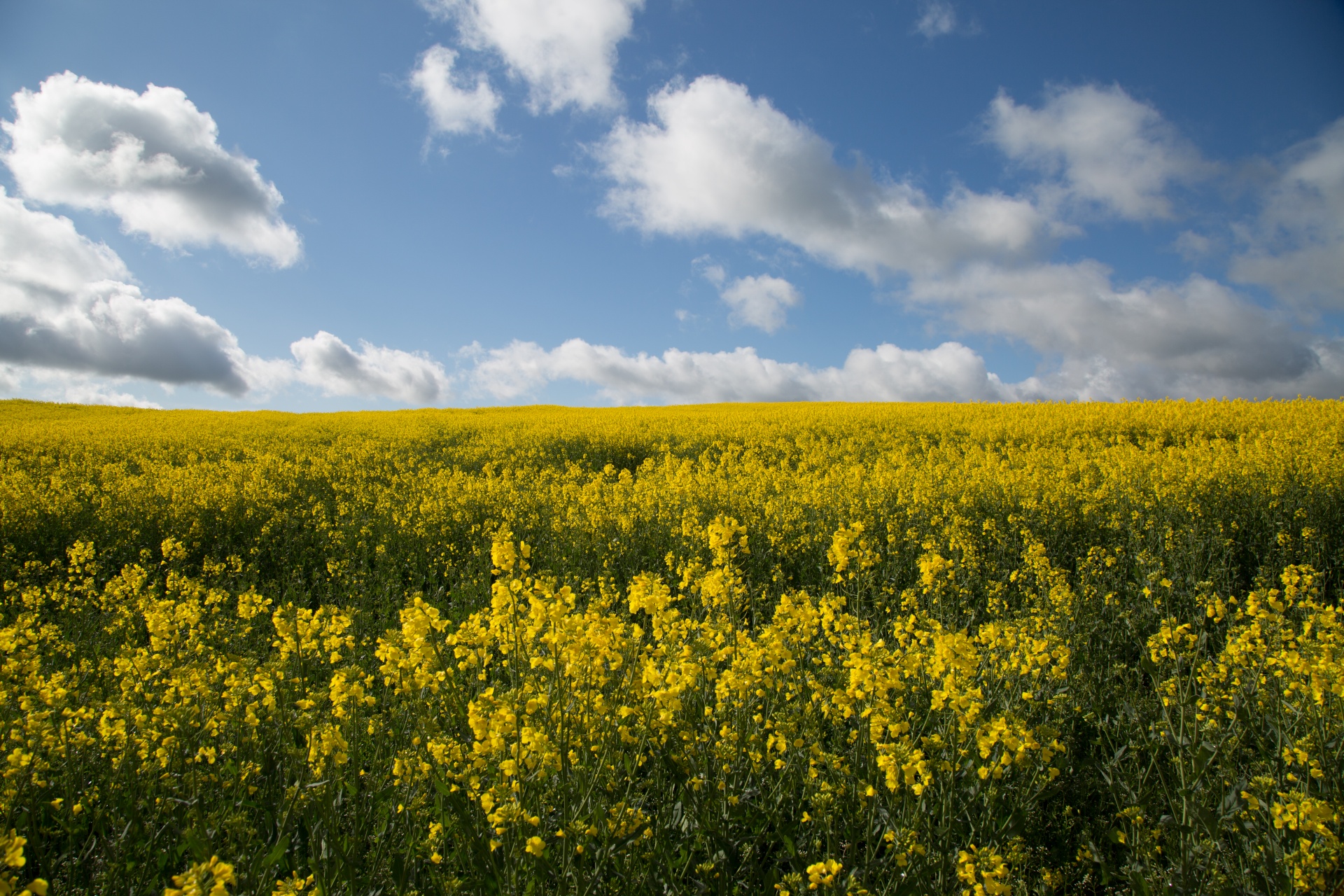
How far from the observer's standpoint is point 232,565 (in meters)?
7.25

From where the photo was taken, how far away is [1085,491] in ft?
26.8

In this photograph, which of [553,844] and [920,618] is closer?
[553,844]

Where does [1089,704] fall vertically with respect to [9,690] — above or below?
below

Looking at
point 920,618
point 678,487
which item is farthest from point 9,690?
point 678,487

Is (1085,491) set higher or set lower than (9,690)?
higher

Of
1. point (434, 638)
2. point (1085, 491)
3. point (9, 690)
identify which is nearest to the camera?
point (434, 638)

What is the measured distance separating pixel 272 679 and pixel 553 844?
5.69ft

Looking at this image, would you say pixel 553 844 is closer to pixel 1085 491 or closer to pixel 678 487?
pixel 678 487

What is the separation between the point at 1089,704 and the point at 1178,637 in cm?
69

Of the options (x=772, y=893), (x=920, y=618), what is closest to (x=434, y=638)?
(x=772, y=893)

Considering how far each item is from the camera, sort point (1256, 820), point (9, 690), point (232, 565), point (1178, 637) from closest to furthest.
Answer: point (1256, 820)
point (9, 690)
point (1178, 637)
point (232, 565)

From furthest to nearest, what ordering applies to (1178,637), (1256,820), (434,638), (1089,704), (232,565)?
1. (232,565)
2. (1089,704)
3. (1178,637)
4. (434,638)
5. (1256,820)

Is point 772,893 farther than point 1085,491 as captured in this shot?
No

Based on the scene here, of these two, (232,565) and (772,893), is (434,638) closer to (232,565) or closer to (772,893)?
(772,893)
